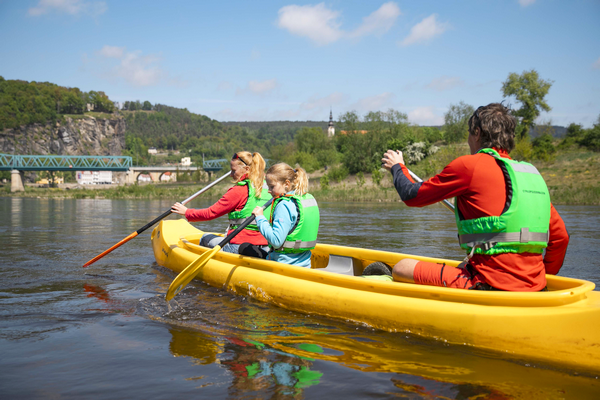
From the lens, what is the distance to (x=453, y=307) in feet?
10.6

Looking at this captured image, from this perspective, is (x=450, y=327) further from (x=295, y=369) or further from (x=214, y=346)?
(x=214, y=346)

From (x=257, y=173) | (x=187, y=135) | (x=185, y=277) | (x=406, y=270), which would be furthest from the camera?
(x=187, y=135)

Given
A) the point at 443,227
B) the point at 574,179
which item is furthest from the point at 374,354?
the point at 574,179

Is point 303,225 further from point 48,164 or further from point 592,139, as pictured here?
point 48,164

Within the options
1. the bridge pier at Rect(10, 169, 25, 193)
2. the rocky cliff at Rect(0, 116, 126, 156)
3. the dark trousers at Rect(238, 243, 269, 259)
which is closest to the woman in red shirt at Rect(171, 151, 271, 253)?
the dark trousers at Rect(238, 243, 269, 259)

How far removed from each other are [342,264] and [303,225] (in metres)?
1.30

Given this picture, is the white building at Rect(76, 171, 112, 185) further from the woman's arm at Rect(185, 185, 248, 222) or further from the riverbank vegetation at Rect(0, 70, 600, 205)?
the woman's arm at Rect(185, 185, 248, 222)

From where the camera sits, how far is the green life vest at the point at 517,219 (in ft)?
9.35

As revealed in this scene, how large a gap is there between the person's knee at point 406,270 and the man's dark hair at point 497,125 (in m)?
1.09

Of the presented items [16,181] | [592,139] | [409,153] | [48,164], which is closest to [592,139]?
[592,139]

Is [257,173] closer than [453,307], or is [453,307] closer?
[453,307]

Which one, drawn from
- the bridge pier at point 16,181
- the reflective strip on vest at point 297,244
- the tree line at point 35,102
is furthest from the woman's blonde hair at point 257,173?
the tree line at point 35,102

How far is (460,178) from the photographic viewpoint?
9.48 feet

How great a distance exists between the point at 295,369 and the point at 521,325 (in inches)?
58.2
